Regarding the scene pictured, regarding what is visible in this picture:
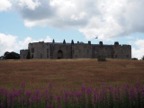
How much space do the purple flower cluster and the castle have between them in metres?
86.4

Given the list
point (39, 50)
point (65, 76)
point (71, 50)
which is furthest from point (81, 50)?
point (65, 76)

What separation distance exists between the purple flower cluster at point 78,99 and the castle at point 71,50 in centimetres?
8644

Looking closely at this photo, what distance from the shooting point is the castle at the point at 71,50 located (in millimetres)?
99812

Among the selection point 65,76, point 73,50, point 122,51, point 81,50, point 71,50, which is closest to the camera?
point 65,76

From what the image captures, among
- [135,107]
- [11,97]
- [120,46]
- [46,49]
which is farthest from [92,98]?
[120,46]

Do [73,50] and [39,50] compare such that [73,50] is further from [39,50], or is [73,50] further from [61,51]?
[39,50]

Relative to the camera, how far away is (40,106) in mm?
11227

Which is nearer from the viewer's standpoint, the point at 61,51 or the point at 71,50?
the point at 61,51

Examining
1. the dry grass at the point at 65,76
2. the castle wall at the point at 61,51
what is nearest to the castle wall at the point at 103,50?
the castle wall at the point at 61,51

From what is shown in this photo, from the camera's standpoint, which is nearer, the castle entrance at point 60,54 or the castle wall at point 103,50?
the castle entrance at point 60,54

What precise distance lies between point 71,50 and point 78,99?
303 ft

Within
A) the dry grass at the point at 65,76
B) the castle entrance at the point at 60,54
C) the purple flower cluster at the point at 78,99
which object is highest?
the castle entrance at the point at 60,54

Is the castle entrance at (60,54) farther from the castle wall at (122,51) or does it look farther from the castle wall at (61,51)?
the castle wall at (122,51)

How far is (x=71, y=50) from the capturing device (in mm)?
103875
